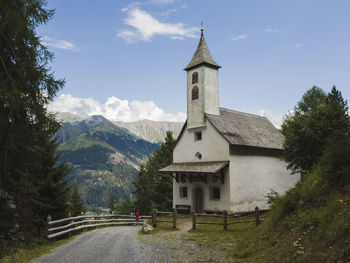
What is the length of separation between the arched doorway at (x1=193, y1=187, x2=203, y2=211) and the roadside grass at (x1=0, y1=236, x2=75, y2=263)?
15167mm

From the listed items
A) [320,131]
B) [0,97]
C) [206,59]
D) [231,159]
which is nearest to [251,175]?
[231,159]

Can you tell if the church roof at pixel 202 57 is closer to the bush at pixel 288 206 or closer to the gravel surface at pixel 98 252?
the gravel surface at pixel 98 252

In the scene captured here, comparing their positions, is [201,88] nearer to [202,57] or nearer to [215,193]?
[202,57]

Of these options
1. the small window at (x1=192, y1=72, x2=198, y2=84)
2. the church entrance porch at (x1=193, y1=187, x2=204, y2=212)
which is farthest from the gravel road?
the small window at (x1=192, y1=72, x2=198, y2=84)

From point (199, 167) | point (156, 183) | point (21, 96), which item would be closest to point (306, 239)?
point (21, 96)

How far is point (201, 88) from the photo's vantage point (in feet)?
92.2

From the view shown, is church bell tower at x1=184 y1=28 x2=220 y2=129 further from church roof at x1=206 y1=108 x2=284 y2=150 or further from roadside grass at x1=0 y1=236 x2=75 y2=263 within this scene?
roadside grass at x1=0 y1=236 x2=75 y2=263

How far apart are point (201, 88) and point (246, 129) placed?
636 centimetres

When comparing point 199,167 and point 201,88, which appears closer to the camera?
point 199,167

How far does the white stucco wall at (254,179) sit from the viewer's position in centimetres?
2514

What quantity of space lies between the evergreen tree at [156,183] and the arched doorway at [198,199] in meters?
16.4

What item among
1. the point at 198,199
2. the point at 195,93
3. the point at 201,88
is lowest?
the point at 198,199

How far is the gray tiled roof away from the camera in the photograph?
941 inches

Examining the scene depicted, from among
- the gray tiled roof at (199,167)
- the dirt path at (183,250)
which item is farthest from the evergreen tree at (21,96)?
the gray tiled roof at (199,167)
